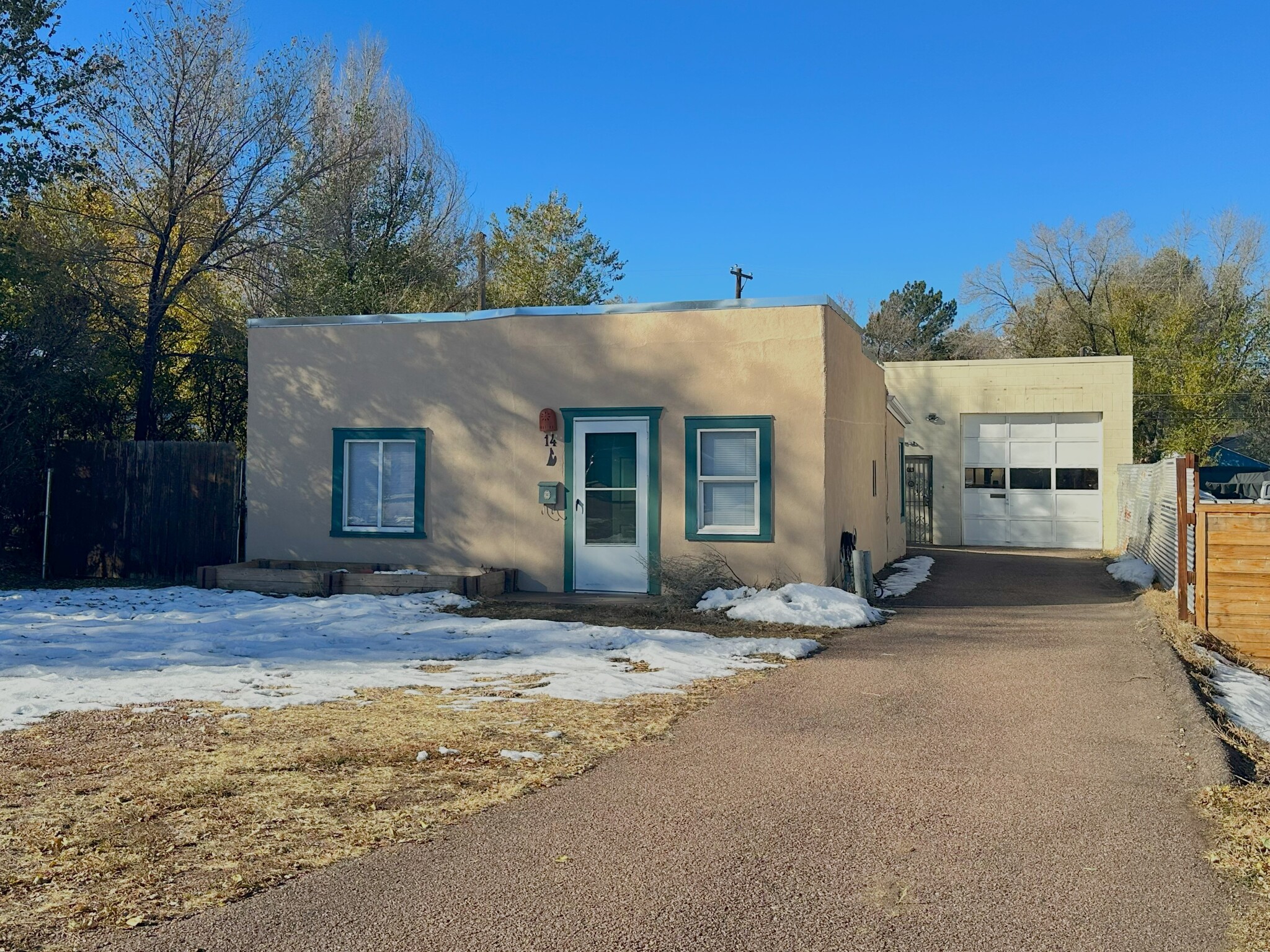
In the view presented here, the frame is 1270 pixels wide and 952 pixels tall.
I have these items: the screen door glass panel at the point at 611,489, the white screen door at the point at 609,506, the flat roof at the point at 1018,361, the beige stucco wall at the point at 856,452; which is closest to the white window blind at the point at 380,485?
the white screen door at the point at 609,506

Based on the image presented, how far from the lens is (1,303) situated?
14.6 meters

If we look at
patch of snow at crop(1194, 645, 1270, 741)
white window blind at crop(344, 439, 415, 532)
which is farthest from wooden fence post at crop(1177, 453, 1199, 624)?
white window blind at crop(344, 439, 415, 532)

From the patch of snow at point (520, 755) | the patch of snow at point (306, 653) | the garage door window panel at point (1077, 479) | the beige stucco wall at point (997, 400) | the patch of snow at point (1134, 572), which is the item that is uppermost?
the beige stucco wall at point (997, 400)

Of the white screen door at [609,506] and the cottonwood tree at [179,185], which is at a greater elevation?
the cottonwood tree at [179,185]

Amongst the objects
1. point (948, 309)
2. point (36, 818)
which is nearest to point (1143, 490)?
point (36, 818)

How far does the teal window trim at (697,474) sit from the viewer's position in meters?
12.4

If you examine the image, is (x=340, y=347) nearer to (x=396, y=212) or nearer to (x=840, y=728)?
(x=840, y=728)

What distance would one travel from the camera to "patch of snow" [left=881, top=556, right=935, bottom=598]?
1396 cm

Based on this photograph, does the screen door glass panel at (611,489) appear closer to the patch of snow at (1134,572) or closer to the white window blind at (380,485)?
the white window blind at (380,485)

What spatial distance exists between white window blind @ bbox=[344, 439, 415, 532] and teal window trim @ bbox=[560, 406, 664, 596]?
206 cm

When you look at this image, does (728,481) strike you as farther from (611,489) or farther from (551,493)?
(551,493)

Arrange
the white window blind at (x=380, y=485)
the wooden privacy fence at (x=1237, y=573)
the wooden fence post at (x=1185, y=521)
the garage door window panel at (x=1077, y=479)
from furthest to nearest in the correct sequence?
the garage door window panel at (x=1077, y=479) < the white window blind at (x=380, y=485) < the wooden fence post at (x=1185, y=521) < the wooden privacy fence at (x=1237, y=573)

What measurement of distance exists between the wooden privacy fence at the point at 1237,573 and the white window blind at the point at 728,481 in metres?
4.55

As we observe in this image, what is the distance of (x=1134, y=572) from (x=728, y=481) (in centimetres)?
667
